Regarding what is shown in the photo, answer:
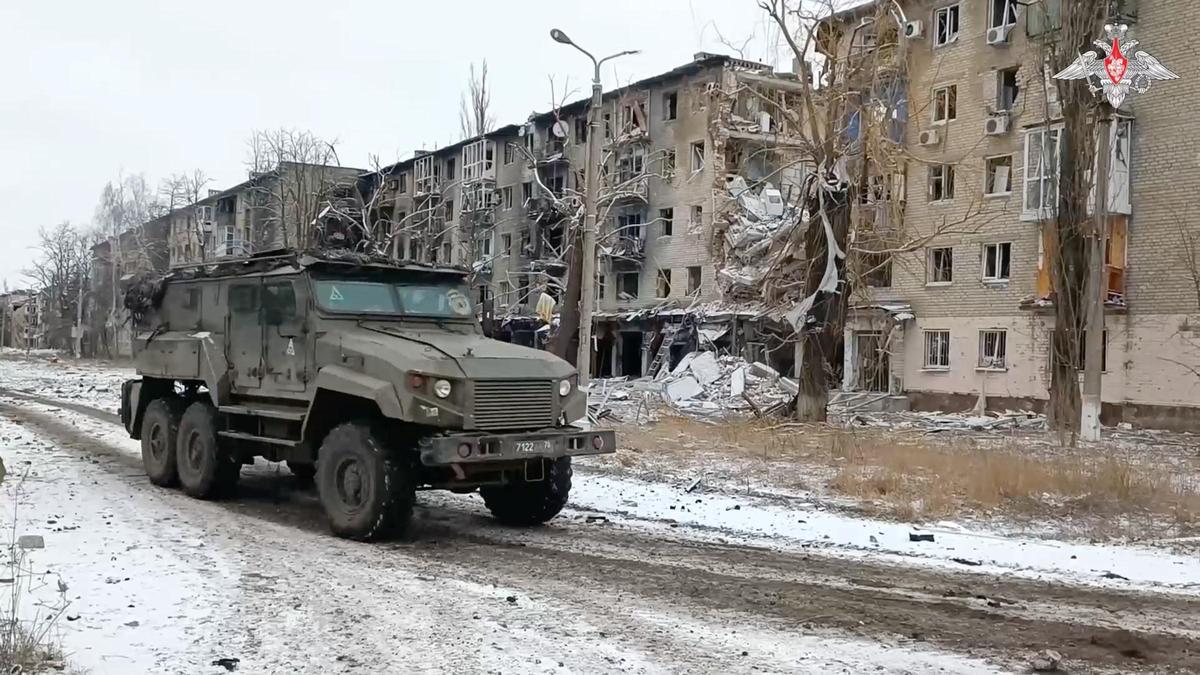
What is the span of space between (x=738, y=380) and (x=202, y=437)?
21.1 m

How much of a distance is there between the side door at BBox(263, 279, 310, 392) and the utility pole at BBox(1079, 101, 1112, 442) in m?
15.3

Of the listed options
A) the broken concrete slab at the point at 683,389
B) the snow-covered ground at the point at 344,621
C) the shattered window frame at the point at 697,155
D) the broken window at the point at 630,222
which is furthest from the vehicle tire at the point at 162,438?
the broken window at the point at 630,222

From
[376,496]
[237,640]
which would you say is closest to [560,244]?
[376,496]

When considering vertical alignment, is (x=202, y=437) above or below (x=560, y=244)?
below

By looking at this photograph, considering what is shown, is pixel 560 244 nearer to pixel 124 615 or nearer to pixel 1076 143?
pixel 1076 143

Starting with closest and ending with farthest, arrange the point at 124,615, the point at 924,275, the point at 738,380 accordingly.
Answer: the point at 124,615 < the point at 738,380 < the point at 924,275

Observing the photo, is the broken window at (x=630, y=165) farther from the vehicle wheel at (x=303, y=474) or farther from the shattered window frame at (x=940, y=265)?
the vehicle wheel at (x=303, y=474)

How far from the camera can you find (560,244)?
50.2m

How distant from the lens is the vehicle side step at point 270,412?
33.3 feet

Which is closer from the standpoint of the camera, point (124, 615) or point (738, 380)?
point (124, 615)

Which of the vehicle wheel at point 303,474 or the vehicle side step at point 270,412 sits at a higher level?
the vehicle side step at point 270,412

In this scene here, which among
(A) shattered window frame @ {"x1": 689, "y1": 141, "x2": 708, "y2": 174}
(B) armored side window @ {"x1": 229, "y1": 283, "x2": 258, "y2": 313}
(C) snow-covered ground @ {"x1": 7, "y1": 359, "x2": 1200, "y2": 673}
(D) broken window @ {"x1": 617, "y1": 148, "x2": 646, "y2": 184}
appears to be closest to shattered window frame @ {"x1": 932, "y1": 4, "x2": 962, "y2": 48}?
(A) shattered window frame @ {"x1": 689, "y1": 141, "x2": 708, "y2": 174}

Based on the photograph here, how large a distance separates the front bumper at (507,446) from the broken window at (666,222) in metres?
36.1

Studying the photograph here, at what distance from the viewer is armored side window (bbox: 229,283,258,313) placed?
1102 cm
